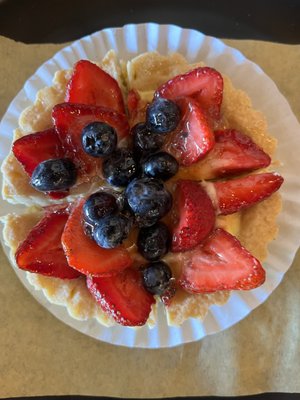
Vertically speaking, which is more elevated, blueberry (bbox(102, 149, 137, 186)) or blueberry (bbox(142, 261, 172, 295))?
blueberry (bbox(102, 149, 137, 186))

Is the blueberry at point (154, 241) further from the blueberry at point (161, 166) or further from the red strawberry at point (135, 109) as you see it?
the red strawberry at point (135, 109)

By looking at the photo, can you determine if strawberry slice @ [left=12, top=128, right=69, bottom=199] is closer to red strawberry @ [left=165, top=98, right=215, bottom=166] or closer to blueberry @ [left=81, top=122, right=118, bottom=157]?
blueberry @ [left=81, top=122, right=118, bottom=157]

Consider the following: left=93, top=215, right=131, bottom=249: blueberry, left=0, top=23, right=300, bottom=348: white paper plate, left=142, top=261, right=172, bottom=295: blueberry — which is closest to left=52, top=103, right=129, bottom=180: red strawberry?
left=93, top=215, right=131, bottom=249: blueberry

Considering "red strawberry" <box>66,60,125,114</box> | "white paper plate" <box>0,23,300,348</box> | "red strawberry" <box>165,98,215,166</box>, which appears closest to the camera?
"red strawberry" <box>165,98,215,166</box>

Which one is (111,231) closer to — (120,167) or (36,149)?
(120,167)

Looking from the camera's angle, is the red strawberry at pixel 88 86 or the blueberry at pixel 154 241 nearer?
the blueberry at pixel 154 241

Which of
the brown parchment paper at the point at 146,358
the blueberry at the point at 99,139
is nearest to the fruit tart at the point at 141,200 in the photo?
the blueberry at the point at 99,139
